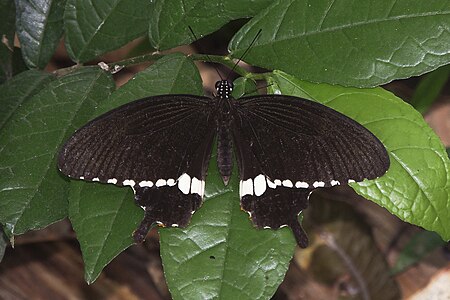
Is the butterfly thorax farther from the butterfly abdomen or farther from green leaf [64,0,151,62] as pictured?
green leaf [64,0,151,62]

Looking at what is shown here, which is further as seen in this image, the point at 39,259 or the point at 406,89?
the point at 406,89

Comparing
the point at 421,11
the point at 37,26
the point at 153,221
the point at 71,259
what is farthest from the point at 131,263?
the point at 421,11

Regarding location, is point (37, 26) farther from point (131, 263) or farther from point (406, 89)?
point (406, 89)

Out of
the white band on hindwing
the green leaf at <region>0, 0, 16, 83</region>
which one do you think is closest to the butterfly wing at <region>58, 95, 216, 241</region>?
the white band on hindwing

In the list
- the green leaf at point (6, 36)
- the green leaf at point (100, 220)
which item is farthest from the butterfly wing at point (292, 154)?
the green leaf at point (6, 36)

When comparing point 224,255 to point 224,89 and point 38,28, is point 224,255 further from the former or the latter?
point 38,28

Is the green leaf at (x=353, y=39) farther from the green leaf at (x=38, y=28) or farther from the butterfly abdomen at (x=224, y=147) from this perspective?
the green leaf at (x=38, y=28)
